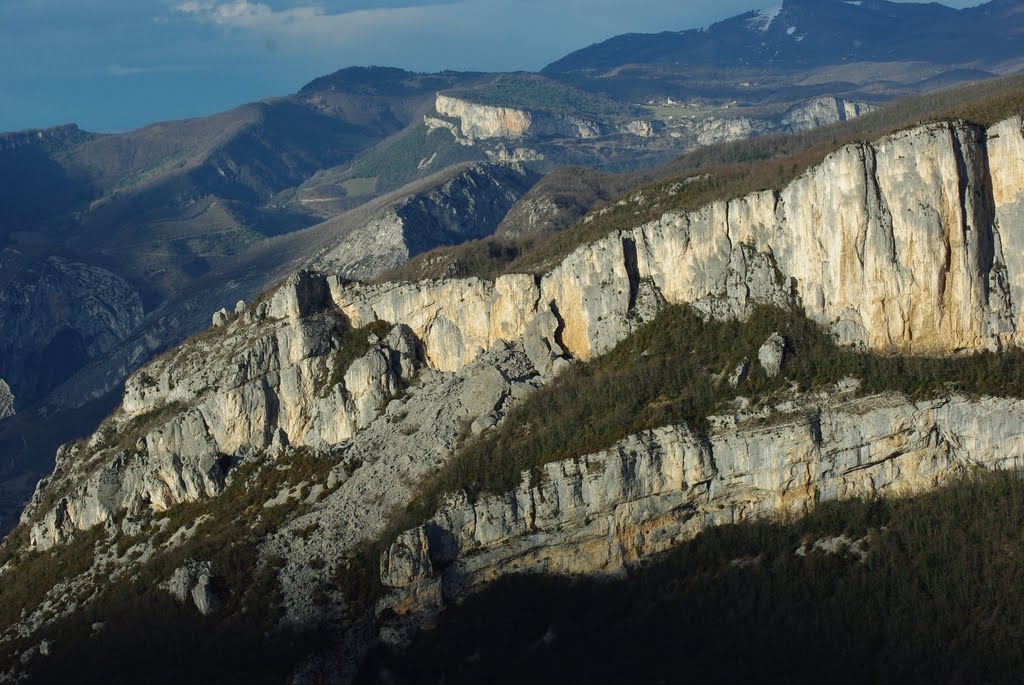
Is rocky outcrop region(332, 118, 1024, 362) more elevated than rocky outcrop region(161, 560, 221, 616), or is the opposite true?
rocky outcrop region(332, 118, 1024, 362)

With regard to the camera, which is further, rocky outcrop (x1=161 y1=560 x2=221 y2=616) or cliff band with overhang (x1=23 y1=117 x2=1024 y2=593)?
rocky outcrop (x1=161 y1=560 x2=221 y2=616)

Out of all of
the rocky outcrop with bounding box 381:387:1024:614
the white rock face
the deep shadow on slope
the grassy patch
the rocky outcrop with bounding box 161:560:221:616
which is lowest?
the deep shadow on slope

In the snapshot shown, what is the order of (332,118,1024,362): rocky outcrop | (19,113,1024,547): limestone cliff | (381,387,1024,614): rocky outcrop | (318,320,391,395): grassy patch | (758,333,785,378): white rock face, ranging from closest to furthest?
(381,387,1024,614): rocky outcrop → (332,118,1024,362): rocky outcrop → (19,113,1024,547): limestone cliff → (758,333,785,378): white rock face → (318,320,391,395): grassy patch

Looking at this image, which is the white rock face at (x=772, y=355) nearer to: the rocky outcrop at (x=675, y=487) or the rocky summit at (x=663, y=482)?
the rocky summit at (x=663, y=482)

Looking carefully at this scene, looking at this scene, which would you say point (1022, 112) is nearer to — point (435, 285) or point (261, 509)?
point (435, 285)

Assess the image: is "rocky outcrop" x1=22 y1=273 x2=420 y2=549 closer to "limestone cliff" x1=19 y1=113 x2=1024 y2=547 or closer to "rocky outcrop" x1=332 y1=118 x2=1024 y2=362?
"limestone cliff" x1=19 y1=113 x2=1024 y2=547

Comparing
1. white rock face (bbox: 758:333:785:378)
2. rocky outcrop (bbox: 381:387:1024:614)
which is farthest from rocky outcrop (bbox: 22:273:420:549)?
white rock face (bbox: 758:333:785:378)

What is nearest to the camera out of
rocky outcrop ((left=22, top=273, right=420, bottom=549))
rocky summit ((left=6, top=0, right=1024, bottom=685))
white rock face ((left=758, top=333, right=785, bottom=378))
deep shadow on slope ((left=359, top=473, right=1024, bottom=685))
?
deep shadow on slope ((left=359, top=473, right=1024, bottom=685))
